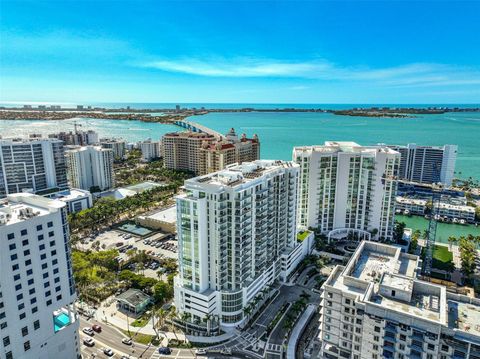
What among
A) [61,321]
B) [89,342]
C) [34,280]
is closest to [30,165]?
[89,342]

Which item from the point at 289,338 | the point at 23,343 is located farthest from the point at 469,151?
the point at 23,343

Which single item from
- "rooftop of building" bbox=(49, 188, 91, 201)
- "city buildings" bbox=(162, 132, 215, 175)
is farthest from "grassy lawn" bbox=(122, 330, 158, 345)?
"city buildings" bbox=(162, 132, 215, 175)

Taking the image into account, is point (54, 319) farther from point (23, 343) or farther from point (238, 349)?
point (238, 349)

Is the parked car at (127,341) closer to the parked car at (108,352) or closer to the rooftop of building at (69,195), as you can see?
the parked car at (108,352)

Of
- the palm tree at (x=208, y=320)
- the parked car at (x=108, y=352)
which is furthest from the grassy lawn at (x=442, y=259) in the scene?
the parked car at (x=108, y=352)

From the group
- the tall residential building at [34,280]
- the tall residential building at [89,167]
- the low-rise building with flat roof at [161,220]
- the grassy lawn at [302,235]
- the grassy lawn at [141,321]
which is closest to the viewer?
the tall residential building at [34,280]
